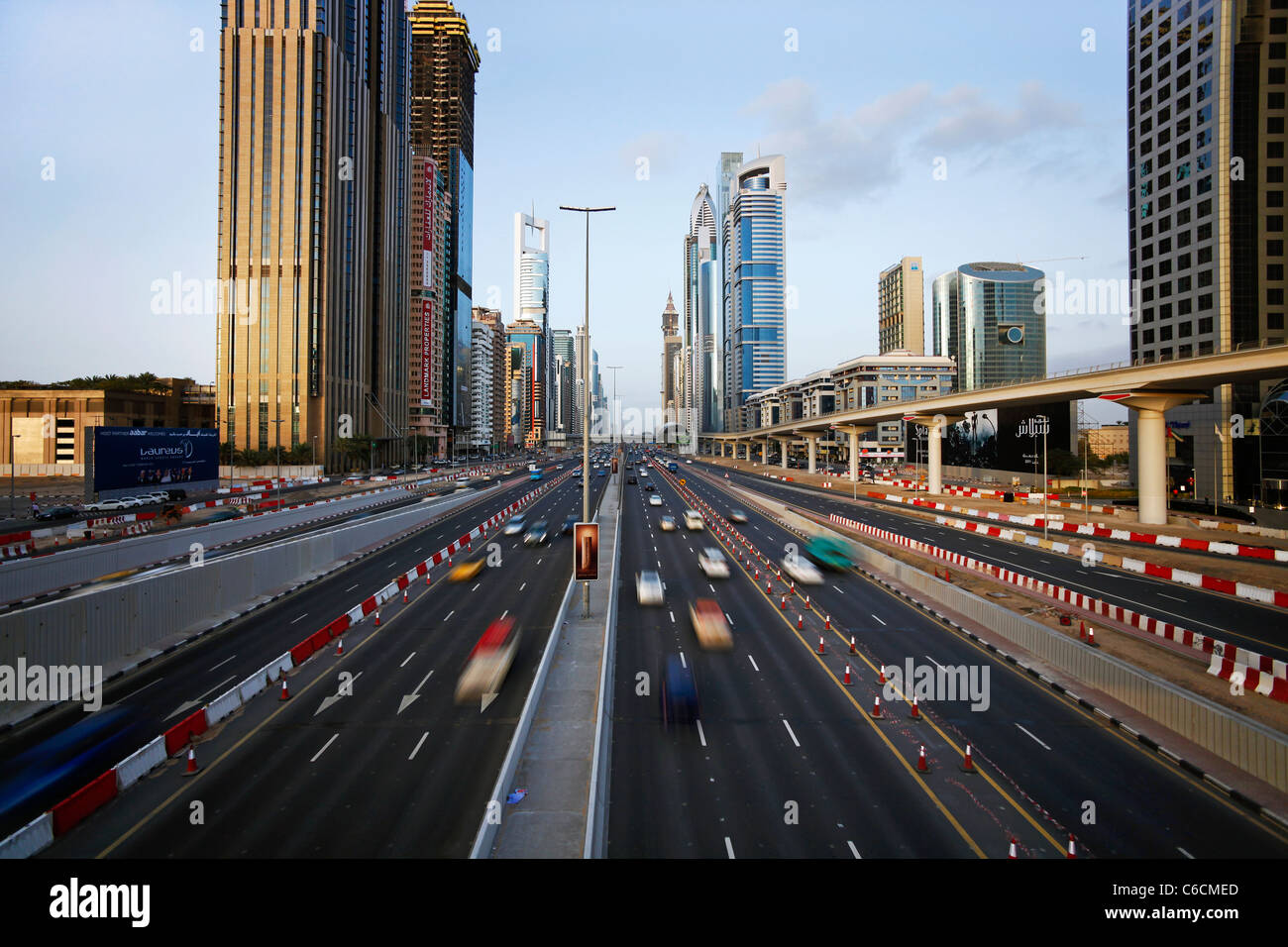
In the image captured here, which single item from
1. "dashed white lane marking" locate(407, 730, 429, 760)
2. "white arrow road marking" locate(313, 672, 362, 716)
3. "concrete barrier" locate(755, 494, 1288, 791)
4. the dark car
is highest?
the dark car

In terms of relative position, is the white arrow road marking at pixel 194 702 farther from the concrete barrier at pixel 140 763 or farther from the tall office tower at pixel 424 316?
the tall office tower at pixel 424 316

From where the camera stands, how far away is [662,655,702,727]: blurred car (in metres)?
17.7

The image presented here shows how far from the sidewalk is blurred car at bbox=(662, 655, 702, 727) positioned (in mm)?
2063

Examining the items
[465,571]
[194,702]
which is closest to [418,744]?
[194,702]

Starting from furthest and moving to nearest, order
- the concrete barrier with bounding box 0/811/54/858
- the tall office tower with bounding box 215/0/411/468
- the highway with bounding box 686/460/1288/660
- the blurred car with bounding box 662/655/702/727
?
the tall office tower with bounding box 215/0/411/468, the highway with bounding box 686/460/1288/660, the blurred car with bounding box 662/655/702/727, the concrete barrier with bounding box 0/811/54/858

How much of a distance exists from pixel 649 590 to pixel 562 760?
56.3ft

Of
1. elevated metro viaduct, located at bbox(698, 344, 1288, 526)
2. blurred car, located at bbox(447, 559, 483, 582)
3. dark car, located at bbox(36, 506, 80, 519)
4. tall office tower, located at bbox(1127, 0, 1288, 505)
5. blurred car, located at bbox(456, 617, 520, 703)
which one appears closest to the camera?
blurred car, located at bbox(456, 617, 520, 703)

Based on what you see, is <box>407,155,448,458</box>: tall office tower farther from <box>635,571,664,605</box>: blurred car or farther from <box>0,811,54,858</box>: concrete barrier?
<box>0,811,54,858</box>: concrete barrier

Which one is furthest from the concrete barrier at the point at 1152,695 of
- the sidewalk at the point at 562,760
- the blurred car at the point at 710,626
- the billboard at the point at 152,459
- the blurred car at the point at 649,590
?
the billboard at the point at 152,459

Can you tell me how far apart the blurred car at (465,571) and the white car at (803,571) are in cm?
1829

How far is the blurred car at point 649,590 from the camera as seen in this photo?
30.8 metres

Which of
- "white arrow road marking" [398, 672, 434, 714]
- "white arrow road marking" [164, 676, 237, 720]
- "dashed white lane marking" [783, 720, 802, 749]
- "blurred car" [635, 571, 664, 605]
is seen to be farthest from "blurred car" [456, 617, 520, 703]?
"dashed white lane marking" [783, 720, 802, 749]

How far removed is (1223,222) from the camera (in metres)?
64.2

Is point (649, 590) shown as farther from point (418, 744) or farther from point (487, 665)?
point (418, 744)
